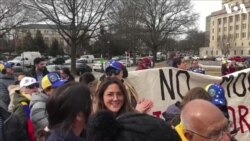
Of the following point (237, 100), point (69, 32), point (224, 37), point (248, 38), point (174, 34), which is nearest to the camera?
point (237, 100)

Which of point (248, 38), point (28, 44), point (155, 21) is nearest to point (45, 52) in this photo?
point (28, 44)

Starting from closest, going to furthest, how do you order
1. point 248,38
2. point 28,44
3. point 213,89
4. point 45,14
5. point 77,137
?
point 77,137, point 213,89, point 45,14, point 28,44, point 248,38

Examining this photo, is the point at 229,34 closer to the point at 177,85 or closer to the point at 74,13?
the point at 74,13

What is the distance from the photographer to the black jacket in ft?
11.1

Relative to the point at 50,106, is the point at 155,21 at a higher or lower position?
higher

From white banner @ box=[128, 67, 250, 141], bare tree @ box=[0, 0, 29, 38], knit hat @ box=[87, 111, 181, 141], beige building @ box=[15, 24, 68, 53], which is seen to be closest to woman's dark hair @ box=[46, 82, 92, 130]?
knit hat @ box=[87, 111, 181, 141]

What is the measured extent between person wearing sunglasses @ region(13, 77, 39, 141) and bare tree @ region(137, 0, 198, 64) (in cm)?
4789

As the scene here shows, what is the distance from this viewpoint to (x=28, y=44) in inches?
3410

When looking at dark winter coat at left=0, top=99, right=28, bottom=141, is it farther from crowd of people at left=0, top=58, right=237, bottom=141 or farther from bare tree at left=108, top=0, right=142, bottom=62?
bare tree at left=108, top=0, right=142, bottom=62

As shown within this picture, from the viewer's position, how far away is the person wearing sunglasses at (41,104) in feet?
14.6

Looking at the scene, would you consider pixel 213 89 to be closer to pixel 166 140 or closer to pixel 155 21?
pixel 166 140

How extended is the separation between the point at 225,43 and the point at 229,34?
9436mm

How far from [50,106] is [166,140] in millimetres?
1094

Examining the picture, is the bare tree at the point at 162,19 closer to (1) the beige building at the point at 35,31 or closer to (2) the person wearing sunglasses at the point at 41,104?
(1) the beige building at the point at 35,31
